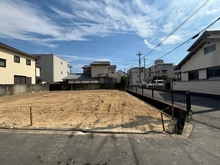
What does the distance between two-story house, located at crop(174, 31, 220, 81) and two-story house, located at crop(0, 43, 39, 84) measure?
20562 mm

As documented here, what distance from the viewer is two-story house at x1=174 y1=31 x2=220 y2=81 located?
11125 millimetres

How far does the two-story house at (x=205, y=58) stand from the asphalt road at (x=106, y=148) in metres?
9.25

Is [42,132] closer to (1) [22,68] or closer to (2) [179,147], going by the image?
(2) [179,147]

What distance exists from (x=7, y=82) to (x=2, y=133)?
15.7 m

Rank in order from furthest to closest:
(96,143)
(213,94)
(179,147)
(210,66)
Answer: (210,66), (213,94), (96,143), (179,147)

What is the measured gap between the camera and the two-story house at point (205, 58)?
11125 millimetres

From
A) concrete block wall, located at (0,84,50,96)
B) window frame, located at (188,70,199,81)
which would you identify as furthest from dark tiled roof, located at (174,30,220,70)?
concrete block wall, located at (0,84,50,96)

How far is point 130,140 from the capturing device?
3.56 m

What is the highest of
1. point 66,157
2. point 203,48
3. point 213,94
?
point 203,48

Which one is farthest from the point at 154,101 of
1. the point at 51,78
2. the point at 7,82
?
the point at 51,78

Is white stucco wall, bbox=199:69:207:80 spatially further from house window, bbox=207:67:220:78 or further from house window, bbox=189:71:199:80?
house window, bbox=189:71:199:80

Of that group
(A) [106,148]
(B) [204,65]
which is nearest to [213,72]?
(B) [204,65]

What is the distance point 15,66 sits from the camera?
1830 centimetres

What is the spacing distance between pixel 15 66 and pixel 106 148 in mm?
19820
